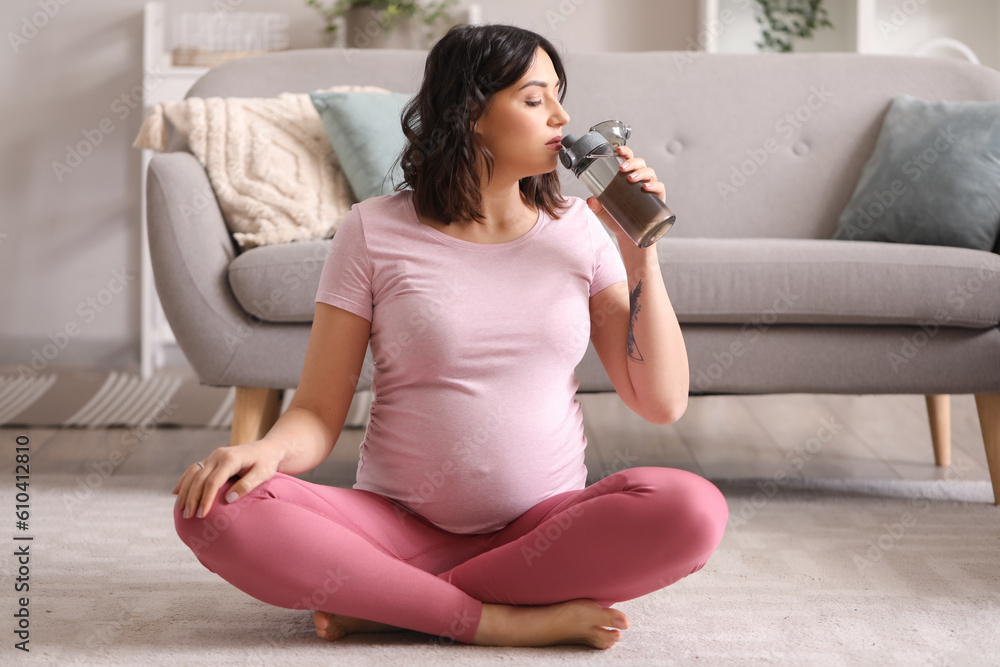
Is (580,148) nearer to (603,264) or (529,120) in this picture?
(529,120)

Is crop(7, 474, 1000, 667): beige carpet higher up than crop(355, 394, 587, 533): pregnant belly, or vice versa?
crop(355, 394, 587, 533): pregnant belly

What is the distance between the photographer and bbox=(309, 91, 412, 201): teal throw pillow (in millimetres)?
1914

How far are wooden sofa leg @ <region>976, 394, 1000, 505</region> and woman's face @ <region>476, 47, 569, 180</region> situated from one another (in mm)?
1110

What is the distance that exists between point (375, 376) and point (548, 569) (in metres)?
0.30

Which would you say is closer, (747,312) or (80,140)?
(747,312)

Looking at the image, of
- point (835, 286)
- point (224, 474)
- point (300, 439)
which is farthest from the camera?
point (835, 286)

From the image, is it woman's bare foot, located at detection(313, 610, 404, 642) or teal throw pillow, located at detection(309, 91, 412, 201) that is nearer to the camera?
woman's bare foot, located at detection(313, 610, 404, 642)

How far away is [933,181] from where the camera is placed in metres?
1.97

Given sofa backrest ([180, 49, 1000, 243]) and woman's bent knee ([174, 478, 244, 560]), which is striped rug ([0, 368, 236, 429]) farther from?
woman's bent knee ([174, 478, 244, 560])

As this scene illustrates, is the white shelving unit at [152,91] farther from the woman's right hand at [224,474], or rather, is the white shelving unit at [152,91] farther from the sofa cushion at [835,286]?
the woman's right hand at [224,474]

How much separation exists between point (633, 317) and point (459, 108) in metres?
0.31

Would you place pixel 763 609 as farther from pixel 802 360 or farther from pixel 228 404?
pixel 228 404

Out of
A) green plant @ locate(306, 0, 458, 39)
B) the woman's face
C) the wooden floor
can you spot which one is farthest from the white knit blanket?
green plant @ locate(306, 0, 458, 39)

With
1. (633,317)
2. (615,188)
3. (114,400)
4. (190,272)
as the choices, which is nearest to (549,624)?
(633,317)
